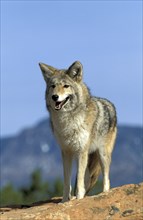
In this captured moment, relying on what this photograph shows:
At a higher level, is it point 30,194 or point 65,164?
point 65,164

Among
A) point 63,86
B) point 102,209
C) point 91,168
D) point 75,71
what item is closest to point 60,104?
point 63,86

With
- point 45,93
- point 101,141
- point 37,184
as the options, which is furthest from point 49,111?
point 37,184

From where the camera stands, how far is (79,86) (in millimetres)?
18484

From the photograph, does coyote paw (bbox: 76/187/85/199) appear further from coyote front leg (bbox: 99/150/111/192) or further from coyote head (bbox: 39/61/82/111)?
coyote head (bbox: 39/61/82/111)

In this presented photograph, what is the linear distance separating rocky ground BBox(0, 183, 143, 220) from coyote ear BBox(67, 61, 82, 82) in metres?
3.28

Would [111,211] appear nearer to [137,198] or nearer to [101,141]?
[137,198]

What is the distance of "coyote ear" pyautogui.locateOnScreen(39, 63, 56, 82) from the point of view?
60.8ft

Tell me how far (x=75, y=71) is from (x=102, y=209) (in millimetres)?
4035

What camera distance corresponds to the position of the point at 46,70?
18.7 metres

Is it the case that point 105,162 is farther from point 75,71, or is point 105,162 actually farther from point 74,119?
point 75,71

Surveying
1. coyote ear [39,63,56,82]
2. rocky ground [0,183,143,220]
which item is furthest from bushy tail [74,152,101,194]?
rocky ground [0,183,143,220]

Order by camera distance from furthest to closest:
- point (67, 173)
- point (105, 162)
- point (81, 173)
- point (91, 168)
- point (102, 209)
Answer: point (91, 168)
point (105, 162)
point (67, 173)
point (81, 173)
point (102, 209)

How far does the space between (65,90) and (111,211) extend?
3.64m

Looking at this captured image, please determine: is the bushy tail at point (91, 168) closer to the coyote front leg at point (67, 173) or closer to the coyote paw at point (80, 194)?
Result: the coyote front leg at point (67, 173)
